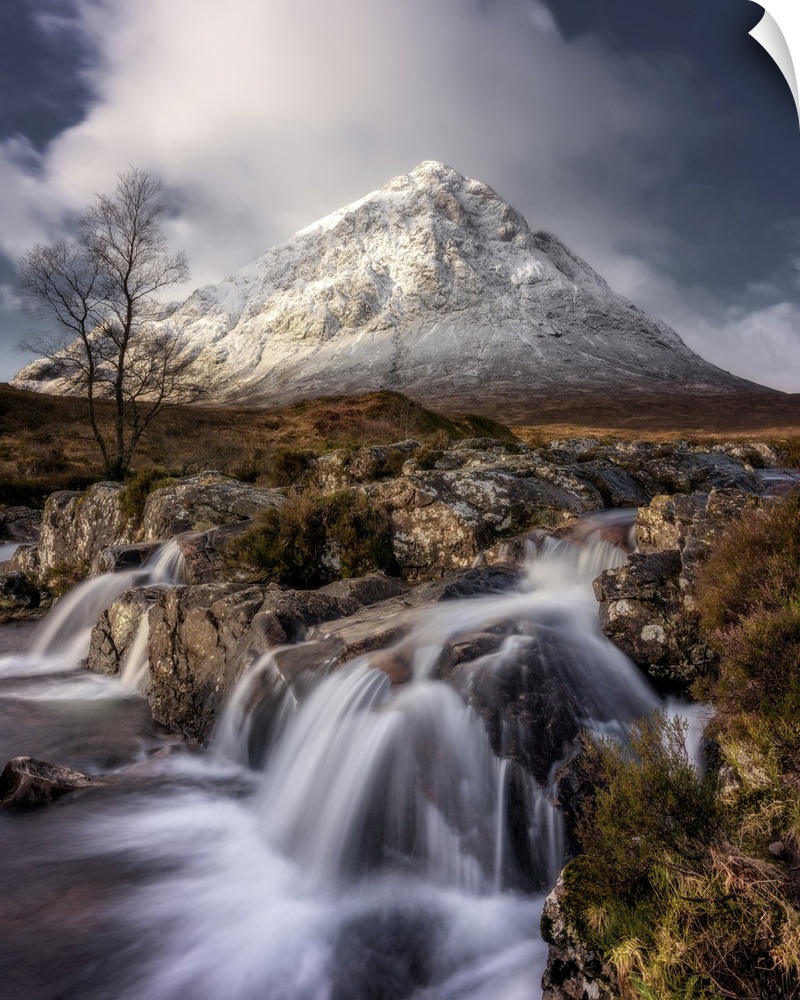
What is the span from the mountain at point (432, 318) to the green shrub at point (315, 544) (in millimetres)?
75421

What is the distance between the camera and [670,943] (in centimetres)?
228

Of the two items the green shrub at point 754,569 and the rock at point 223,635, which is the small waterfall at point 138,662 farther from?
the green shrub at point 754,569

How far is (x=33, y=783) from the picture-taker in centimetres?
541

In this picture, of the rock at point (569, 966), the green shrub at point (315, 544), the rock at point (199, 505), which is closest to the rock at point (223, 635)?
the green shrub at point (315, 544)

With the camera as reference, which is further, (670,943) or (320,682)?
(320,682)

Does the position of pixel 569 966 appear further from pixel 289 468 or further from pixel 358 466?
pixel 289 468

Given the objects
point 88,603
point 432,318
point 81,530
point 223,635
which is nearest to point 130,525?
point 81,530

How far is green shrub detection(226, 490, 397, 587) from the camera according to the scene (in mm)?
9641

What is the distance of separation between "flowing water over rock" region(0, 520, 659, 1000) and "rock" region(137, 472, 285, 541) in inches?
220

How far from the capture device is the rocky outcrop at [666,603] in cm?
577

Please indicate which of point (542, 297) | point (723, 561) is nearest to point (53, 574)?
point (723, 561)

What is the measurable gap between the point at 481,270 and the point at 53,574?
157 metres

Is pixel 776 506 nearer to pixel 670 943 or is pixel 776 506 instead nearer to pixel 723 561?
pixel 723 561

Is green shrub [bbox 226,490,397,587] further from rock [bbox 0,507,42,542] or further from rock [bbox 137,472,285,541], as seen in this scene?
rock [bbox 0,507,42,542]
